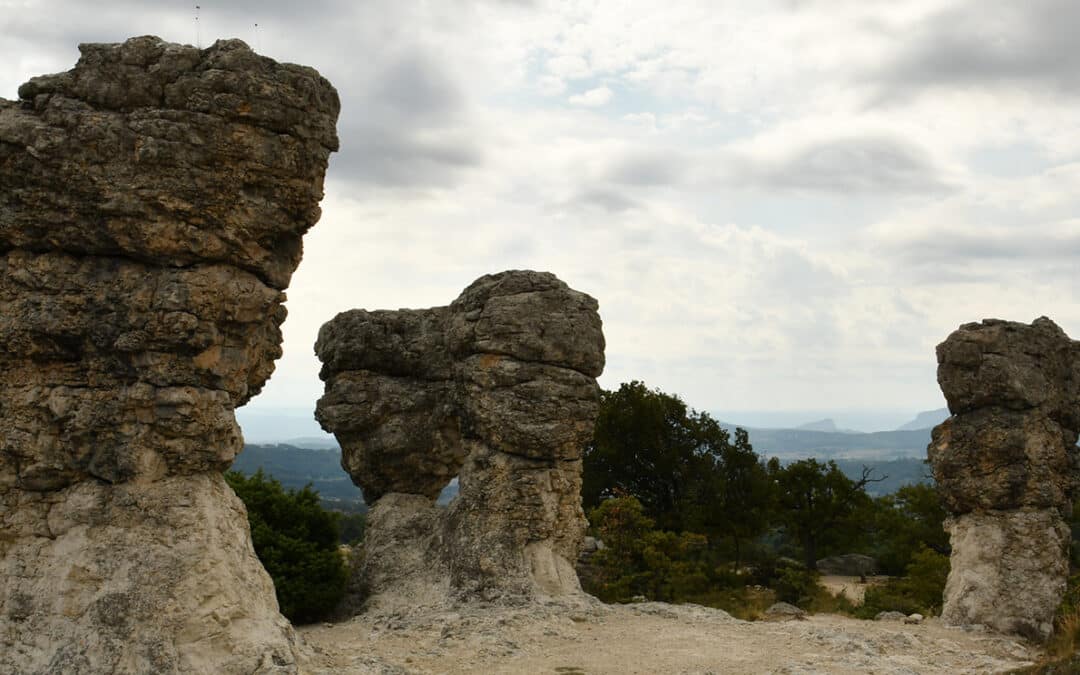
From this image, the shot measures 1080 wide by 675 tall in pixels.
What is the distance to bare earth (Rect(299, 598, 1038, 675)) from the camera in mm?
14367

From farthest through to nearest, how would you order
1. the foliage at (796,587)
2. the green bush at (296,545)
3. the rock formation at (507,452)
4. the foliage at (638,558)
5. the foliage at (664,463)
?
the foliage at (664,463)
the foliage at (796,587)
the foliage at (638,558)
the green bush at (296,545)
the rock formation at (507,452)

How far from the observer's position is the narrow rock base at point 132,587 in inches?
441

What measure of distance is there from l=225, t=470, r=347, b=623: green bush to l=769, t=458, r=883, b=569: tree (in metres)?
24.4

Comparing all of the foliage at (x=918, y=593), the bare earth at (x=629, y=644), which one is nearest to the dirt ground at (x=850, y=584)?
the foliage at (x=918, y=593)

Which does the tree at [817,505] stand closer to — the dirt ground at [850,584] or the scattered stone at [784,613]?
the dirt ground at [850,584]

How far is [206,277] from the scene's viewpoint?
12.6 meters

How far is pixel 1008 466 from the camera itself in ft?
58.3

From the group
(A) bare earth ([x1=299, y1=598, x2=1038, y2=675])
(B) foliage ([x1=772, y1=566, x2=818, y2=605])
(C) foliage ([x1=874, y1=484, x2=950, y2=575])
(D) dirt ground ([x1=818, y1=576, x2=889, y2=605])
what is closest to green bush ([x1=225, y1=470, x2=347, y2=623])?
(A) bare earth ([x1=299, y1=598, x2=1038, y2=675])

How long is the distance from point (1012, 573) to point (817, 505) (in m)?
22.3

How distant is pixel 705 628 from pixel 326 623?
790 centimetres

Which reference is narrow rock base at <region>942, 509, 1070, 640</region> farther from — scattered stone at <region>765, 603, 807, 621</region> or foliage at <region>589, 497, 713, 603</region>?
foliage at <region>589, 497, 713, 603</region>

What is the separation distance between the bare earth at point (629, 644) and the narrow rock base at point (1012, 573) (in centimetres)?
47

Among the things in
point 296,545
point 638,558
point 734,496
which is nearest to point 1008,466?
point 638,558

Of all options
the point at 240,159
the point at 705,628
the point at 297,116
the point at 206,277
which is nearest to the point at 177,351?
the point at 206,277
